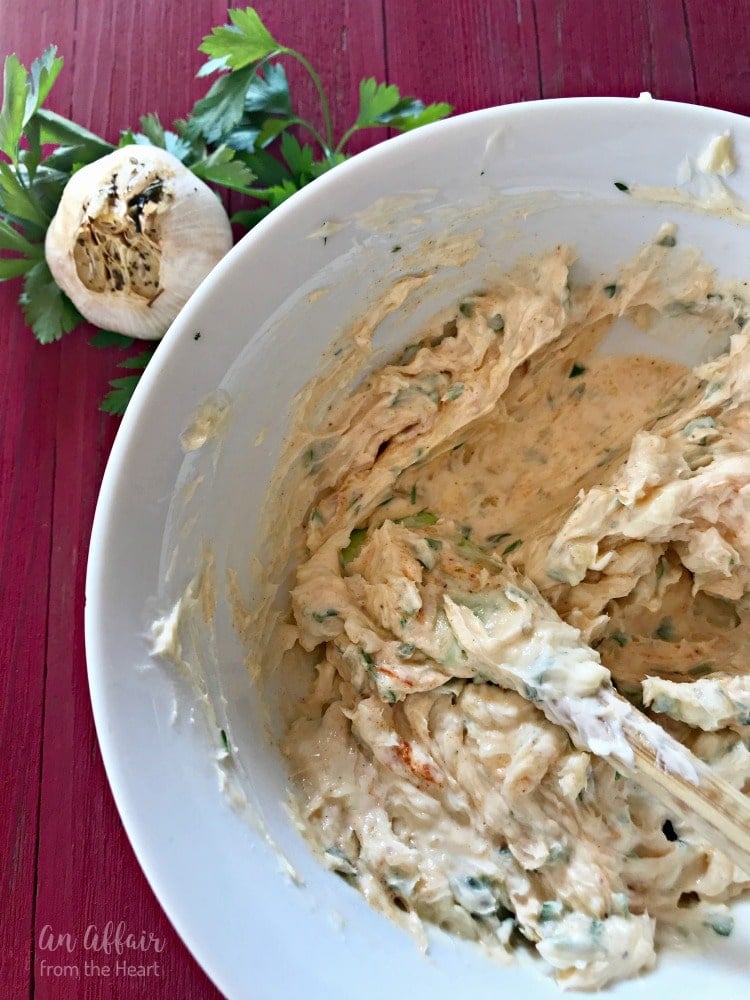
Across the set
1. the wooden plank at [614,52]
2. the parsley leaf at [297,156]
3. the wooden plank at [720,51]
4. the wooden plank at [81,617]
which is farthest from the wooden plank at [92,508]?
the wooden plank at [720,51]

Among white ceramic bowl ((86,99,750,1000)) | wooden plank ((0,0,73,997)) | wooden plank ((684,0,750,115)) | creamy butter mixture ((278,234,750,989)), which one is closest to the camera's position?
white ceramic bowl ((86,99,750,1000))

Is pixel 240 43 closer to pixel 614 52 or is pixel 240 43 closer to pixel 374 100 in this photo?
pixel 374 100

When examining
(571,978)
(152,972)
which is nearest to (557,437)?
(571,978)

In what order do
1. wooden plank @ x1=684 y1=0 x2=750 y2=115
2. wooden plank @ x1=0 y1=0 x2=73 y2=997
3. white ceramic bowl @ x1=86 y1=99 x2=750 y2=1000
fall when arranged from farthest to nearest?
wooden plank @ x1=684 y1=0 x2=750 y2=115 → wooden plank @ x1=0 y1=0 x2=73 y2=997 → white ceramic bowl @ x1=86 y1=99 x2=750 y2=1000

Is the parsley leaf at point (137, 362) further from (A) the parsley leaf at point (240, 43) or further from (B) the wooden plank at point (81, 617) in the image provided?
(A) the parsley leaf at point (240, 43)

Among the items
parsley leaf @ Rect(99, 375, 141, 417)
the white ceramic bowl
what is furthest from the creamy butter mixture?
parsley leaf @ Rect(99, 375, 141, 417)

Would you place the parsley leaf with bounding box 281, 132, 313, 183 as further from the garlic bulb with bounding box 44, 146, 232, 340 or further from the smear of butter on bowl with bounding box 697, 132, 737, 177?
the smear of butter on bowl with bounding box 697, 132, 737, 177

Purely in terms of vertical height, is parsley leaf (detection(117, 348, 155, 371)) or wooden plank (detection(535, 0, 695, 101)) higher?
wooden plank (detection(535, 0, 695, 101))
